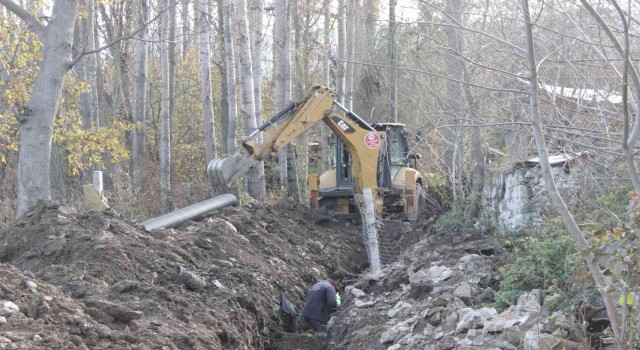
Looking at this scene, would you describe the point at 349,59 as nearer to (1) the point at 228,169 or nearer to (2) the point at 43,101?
(1) the point at 228,169

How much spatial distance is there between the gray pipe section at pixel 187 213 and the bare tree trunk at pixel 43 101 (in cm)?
167

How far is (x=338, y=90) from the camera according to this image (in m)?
24.4

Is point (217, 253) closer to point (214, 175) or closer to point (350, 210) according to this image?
point (214, 175)

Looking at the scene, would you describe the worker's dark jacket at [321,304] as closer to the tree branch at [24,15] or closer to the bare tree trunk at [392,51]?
the bare tree trunk at [392,51]

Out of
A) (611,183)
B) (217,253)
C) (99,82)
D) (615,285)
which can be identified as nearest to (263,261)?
(217,253)

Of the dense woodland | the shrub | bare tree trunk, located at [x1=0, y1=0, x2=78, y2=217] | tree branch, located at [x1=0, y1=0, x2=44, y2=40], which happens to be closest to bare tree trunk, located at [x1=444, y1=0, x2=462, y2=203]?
the dense woodland

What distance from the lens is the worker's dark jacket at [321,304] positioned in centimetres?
1049

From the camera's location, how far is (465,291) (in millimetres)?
A: 8664

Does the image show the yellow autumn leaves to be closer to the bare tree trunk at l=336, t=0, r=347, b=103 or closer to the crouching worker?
the bare tree trunk at l=336, t=0, r=347, b=103

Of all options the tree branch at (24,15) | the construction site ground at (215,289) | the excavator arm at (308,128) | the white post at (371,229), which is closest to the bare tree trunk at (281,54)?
the excavator arm at (308,128)

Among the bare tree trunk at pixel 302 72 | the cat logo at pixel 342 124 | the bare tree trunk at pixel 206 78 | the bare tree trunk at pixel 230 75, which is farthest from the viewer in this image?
the bare tree trunk at pixel 302 72

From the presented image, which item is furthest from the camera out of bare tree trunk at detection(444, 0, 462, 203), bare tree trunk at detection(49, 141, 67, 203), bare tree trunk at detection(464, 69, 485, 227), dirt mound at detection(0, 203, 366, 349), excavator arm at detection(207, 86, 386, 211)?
bare tree trunk at detection(49, 141, 67, 203)

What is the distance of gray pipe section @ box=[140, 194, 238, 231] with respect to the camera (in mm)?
12347

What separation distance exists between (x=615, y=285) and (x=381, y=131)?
1216 centimetres
